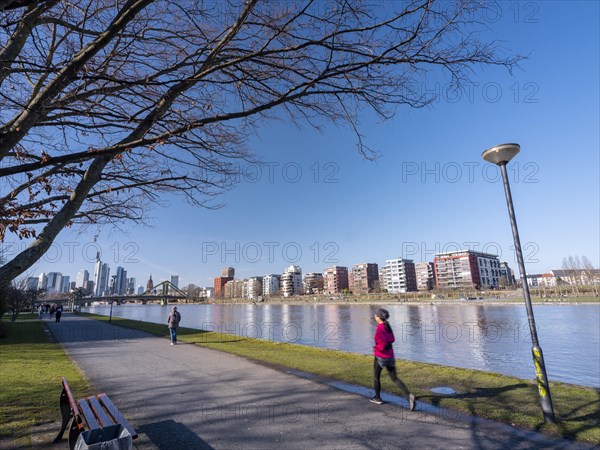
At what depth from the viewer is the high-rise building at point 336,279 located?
171m

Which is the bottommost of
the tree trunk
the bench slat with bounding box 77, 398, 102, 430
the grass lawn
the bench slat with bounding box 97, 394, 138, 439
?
the grass lawn

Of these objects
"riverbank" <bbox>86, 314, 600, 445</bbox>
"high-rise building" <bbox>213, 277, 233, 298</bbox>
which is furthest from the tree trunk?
"high-rise building" <bbox>213, 277, 233, 298</bbox>

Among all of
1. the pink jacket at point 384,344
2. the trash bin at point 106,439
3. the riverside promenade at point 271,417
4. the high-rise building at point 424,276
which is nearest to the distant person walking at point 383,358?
the pink jacket at point 384,344

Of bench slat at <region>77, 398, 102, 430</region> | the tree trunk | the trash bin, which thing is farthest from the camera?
bench slat at <region>77, 398, 102, 430</region>

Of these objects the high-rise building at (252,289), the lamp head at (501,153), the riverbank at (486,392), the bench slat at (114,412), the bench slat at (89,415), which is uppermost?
A: the high-rise building at (252,289)

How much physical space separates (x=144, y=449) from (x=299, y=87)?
4.95 m

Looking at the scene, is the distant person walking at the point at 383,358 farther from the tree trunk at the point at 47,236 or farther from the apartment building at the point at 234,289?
the apartment building at the point at 234,289

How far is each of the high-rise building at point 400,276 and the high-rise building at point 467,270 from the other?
16.2 meters

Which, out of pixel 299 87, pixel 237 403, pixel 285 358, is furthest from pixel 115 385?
pixel 299 87

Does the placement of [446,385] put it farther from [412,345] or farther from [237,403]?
[412,345]

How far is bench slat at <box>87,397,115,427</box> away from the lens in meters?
4.11

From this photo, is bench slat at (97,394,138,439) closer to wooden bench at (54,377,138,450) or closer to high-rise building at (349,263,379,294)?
wooden bench at (54,377,138,450)

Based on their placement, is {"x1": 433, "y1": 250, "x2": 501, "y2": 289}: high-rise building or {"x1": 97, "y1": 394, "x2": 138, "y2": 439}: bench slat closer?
{"x1": 97, "y1": 394, "x2": 138, "y2": 439}: bench slat

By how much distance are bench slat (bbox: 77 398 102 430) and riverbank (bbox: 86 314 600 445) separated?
5.20m
